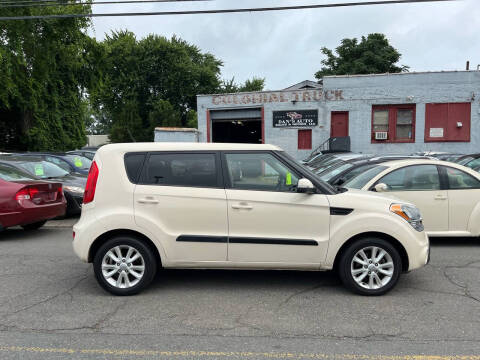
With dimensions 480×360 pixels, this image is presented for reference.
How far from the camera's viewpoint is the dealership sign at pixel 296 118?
21188mm

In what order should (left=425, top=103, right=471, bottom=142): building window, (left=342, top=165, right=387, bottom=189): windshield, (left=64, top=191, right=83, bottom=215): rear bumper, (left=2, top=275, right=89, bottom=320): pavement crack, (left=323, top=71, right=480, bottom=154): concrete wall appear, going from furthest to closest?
(left=425, top=103, right=471, bottom=142): building window, (left=323, top=71, right=480, bottom=154): concrete wall, (left=64, top=191, right=83, bottom=215): rear bumper, (left=342, top=165, right=387, bottom=189): windshield, (left=2, top=275, right=89, bottom=320): pavement crack

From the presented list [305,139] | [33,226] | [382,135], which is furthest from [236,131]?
[33,226]

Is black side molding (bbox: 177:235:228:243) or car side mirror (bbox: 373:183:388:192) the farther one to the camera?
car side mirror (bbox: 373:183:388:192)

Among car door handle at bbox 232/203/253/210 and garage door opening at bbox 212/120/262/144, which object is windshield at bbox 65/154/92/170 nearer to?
car door handle at bbox 232/203/253/210

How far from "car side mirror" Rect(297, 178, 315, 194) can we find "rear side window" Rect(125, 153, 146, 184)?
5.94 feet

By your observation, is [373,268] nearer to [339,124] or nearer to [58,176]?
[58,176]

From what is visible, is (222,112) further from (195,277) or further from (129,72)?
(129,72)

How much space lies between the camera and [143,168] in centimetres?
465

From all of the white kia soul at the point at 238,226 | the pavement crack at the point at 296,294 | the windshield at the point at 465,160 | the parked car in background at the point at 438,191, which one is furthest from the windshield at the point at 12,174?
the windshield at the point at 465,160

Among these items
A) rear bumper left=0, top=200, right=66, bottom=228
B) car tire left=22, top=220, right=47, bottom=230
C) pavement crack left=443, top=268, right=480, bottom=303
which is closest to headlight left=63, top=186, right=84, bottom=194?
car tire left=22, top=220, right=47, bottom=230

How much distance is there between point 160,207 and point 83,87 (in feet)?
81.3

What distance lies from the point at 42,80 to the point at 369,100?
713 inches

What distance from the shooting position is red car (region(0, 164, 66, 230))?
7.25 meters

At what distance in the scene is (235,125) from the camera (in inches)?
1139
